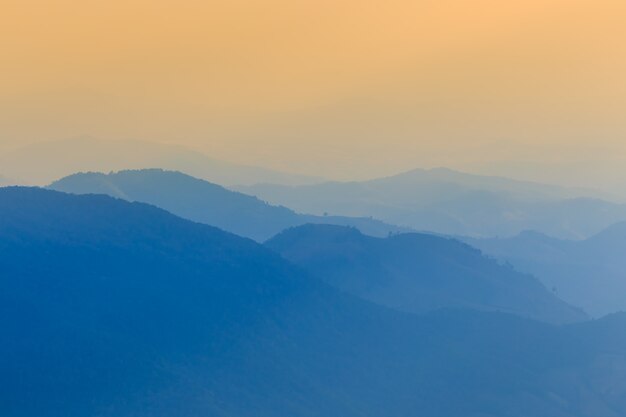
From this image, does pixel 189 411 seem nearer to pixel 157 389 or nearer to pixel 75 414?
pixel 157 389

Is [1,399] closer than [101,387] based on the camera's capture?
Yes

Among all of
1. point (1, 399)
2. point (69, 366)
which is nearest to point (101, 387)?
point (69, 366)

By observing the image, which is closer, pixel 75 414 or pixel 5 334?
pixel 75 414

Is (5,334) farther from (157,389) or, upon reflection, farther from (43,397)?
(157,389)

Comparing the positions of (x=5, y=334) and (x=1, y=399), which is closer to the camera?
(x=1, y=399)

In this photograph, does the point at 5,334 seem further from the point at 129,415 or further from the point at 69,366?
the point at 129,415

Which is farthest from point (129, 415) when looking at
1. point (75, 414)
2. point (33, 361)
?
point (33, 361)

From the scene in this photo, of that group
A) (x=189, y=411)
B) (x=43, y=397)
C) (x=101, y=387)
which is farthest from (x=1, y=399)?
(x=189, y=411)
